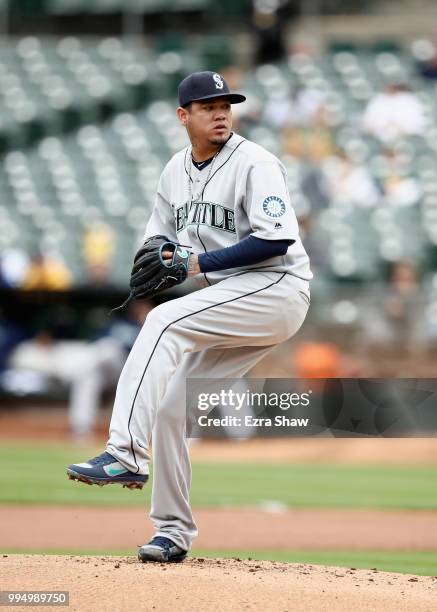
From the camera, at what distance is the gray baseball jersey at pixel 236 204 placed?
4469 mm

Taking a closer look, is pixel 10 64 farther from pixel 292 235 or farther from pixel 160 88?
pixel 292 235

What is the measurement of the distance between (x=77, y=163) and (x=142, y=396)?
1210 centimetres

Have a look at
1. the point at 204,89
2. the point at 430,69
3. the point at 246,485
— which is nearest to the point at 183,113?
the point at 204,89

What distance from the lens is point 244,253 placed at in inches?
176

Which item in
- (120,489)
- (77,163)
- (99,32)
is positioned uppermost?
(99,32)

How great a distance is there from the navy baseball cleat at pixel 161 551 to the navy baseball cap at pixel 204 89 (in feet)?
5.82

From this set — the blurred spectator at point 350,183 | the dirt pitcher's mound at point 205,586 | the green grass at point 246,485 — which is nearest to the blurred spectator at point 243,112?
the blurred spectator at point 350,183

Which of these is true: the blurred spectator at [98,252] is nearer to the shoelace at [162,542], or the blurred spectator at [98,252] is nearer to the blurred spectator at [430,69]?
the blurred spectator at [430,69]

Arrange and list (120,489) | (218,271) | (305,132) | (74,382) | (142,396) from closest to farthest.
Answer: (142,396) < (218,271) < (120,489) < (74,382) < (305,132)

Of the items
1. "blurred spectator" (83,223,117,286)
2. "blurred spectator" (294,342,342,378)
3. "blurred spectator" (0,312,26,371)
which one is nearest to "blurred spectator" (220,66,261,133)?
"blurred spectator" (83,223,117,286)

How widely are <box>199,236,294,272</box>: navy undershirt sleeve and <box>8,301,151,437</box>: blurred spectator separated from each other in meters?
8.17

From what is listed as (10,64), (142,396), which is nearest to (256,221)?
(142,396)

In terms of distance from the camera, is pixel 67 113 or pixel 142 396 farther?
pixel 67 113

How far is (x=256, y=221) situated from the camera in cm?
444
